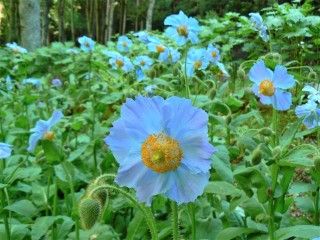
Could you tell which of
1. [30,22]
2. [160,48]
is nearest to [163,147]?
[160,48]

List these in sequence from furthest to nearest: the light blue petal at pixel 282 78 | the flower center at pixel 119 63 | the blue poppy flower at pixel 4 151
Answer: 1. the flower center at pixel 119 63
2. the light blue petal at pixel 282 78
3. the blue poppy flower at pixel 4 151

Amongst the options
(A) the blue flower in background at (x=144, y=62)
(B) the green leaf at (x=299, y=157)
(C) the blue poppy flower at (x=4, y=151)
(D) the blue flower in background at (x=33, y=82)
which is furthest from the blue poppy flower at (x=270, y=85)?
(D) the blue flower in background at (x=33, y=82)

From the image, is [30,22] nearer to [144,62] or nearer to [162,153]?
[144,62]

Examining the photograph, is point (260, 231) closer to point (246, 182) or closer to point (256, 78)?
point (246, 182)

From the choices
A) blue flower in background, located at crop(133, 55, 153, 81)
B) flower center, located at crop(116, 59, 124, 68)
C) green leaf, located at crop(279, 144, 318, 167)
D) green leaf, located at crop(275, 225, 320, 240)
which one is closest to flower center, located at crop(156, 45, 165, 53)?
blue flower in background, located at crop(133, 55, 153, 81)

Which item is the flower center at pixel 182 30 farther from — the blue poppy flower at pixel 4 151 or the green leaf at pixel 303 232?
the green leaf at pixel 303 232

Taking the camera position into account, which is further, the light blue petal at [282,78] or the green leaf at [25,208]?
the green leaf at [25,208]

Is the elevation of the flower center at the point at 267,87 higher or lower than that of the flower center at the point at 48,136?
higher
